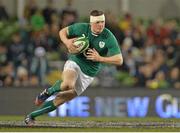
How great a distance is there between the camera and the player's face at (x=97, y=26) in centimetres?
1249

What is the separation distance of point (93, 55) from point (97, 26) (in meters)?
0.50

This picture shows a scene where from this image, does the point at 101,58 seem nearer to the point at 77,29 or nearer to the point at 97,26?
the point at 97,26

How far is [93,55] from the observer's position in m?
12.4

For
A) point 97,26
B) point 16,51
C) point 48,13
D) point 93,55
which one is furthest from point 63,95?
point 48,13

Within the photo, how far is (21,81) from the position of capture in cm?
2033

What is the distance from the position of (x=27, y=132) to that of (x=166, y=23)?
506 inches

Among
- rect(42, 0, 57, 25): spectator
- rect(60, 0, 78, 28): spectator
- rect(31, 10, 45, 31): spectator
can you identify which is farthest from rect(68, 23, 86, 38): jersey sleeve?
rect(42, 0, 57, 25): spectator

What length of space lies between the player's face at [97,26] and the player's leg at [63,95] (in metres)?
0.75

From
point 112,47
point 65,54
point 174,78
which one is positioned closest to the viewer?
point 112,47

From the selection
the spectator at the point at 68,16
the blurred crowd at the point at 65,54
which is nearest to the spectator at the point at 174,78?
the blurred crowd at the point at 65,54

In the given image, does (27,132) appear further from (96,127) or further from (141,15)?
(141,15)

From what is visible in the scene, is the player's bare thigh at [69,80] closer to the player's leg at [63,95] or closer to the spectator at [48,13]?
the player's leg at [63,95]

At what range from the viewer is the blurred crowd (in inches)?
805

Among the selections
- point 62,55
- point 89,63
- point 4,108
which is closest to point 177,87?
point 62,55
